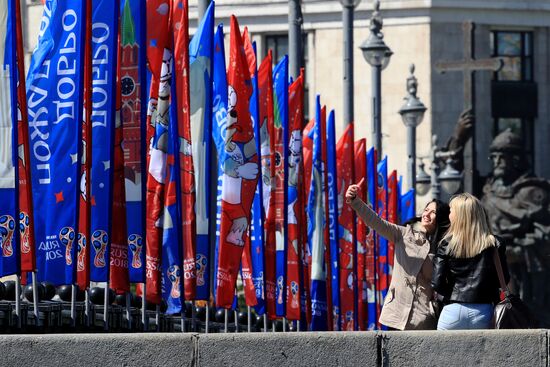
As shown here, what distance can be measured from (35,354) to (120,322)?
964cm

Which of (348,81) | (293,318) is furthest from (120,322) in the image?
(348,81)

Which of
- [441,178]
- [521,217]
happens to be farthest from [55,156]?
[521,217]

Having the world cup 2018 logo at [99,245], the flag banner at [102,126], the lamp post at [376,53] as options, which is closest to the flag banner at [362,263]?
the lamp post at [376,53]

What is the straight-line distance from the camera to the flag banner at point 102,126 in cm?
2170

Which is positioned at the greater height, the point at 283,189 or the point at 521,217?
the point at 283,189

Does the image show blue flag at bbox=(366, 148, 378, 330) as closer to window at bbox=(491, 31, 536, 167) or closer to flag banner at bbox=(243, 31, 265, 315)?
flag banner at bbox=(243, 31, 265, 315)

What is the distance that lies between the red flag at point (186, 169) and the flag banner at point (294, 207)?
214 inches

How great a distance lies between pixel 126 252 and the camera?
22203 mm

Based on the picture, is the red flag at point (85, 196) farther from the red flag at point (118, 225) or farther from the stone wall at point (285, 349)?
the stone wall at point (285, 349)

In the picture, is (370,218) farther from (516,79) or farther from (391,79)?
→ (516,79)

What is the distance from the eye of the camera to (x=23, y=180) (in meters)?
20.1

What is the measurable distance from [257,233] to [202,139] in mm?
3870

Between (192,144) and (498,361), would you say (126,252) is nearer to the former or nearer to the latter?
(192,144)

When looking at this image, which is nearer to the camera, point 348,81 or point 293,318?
point 293,318
